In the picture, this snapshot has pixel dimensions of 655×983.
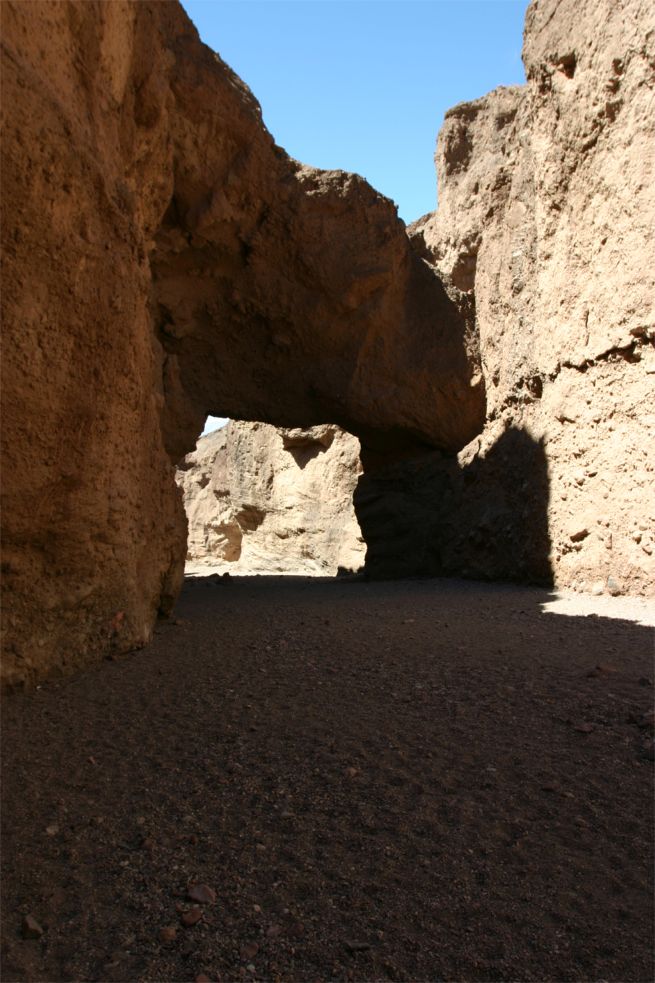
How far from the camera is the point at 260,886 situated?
5.22 feet

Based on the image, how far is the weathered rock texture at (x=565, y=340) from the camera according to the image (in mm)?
5531

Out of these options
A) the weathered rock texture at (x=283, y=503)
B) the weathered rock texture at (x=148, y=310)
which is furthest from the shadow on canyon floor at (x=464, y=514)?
the weathered rock texture at (x=283, y=503)

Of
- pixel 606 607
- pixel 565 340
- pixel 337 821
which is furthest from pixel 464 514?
pixel 337 821

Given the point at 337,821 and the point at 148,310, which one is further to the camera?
the point at 148,310

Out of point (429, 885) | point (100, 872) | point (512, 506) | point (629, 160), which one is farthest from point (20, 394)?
point (512, 506)

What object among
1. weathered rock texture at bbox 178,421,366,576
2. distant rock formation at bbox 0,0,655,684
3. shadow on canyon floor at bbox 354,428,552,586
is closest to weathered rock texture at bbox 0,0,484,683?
distant rock formation at bbox 0,0,655,684

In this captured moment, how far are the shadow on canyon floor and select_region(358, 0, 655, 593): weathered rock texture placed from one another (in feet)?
0.07

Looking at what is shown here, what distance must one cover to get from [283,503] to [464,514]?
8.88 metres

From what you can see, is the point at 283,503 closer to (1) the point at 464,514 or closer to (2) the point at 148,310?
(1) the point at 464,514

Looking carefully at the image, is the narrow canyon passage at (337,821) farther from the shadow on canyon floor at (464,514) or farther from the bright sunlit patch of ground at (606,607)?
the shadow on canyon floor at (464,514)

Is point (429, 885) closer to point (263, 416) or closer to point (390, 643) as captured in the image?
point (390, 643)

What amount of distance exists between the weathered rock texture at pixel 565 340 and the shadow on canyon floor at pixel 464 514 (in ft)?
0.07

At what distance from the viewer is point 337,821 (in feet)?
6.01

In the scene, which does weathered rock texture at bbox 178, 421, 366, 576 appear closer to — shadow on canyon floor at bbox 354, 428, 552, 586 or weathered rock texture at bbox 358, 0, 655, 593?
shadow on canyon floor at bbox 354, 428, 552, 586
